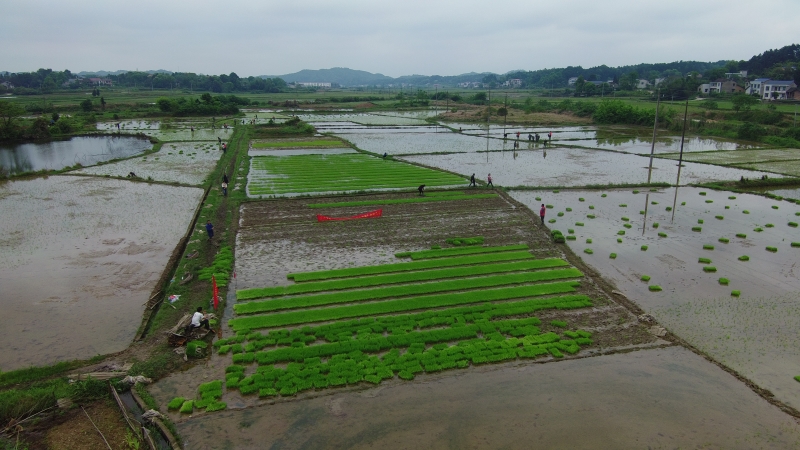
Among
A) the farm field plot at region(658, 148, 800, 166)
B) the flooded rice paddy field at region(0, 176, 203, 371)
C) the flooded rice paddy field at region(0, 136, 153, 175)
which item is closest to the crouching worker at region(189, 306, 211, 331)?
the flooded rice paddy field at region(0, 176, 203, 371)

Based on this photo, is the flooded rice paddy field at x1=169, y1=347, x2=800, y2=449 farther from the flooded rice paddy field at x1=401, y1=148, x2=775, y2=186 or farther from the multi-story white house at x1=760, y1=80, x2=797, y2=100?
the multi-story white house at x1=760, y1=80, x2=797, y2=100

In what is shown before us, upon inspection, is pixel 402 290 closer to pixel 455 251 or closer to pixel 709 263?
pixel 455 251

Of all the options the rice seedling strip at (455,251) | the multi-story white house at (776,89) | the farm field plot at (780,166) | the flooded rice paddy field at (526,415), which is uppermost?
the multi-story white house at (776,89)

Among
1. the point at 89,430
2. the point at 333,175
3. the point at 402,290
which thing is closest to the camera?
the point at 89,430

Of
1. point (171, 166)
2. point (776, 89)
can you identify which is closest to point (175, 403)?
point (171, 166)

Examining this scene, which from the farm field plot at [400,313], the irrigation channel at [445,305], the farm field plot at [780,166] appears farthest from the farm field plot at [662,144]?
the farm field plot at [400,313]

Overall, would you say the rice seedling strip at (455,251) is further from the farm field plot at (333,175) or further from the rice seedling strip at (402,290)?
the farm field plot at (333,175)
